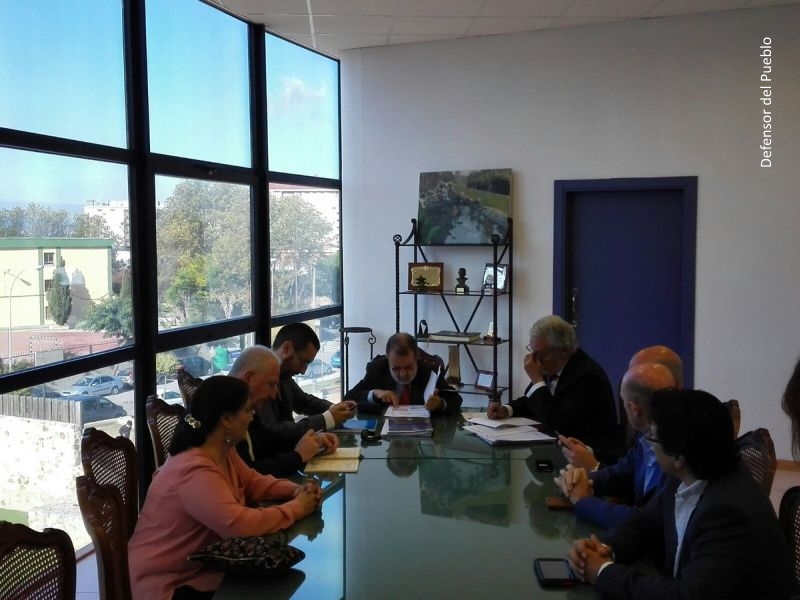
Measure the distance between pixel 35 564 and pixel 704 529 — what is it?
56.6 inches

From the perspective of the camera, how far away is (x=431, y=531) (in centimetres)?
207

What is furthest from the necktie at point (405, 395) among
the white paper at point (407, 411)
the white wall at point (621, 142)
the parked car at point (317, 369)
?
the parked car at point (317, 369)

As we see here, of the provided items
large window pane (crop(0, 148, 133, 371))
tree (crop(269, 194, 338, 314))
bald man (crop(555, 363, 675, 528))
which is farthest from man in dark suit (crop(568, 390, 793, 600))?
tree (crop(269, 194, 338, 314))

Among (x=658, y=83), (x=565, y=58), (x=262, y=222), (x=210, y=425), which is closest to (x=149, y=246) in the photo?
(x=262, y=222)

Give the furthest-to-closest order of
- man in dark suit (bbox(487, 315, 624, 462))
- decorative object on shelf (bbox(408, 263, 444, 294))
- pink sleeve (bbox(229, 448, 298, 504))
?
decorative object on shelf (bbox(408, 263, 444, 294)), man in dark suit (bbox(487, 315, 624, 462)), pink sleeve (bbox(229, 448, 298, 504))

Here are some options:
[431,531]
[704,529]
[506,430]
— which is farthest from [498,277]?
[704,529]

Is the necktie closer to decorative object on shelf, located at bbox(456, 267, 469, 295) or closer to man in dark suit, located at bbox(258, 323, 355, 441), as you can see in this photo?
man in dark suit, located at bbox(258, 323, 355, 441)

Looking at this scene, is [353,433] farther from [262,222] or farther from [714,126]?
[714,126]

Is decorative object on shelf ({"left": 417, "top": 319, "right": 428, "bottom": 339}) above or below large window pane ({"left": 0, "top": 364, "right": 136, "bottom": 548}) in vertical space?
above

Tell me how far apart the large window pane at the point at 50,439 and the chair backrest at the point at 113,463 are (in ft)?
3.49

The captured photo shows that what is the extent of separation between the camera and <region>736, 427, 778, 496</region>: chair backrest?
85.9 inches

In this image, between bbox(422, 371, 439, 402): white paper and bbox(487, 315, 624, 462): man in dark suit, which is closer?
bbox(487, 315, 624, 462): man in dark suit

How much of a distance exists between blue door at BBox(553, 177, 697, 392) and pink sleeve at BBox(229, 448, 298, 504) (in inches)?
137

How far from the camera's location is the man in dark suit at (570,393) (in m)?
3.11
